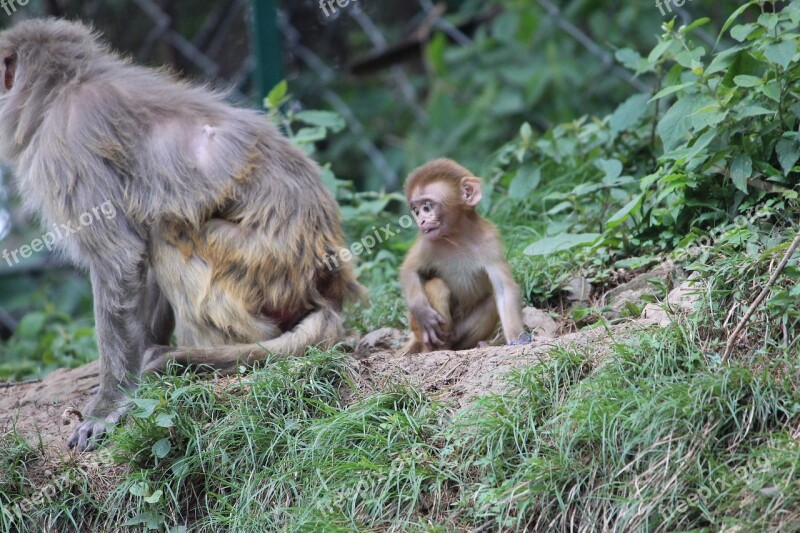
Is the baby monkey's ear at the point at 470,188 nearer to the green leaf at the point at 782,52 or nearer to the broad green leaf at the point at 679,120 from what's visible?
the broad green leaf at the point at 679,120

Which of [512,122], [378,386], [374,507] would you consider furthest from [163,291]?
[512,122]

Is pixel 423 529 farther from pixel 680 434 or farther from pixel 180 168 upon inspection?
pixel 180 168

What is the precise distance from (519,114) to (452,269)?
4587 mm

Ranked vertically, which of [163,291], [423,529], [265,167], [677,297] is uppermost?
[265,167]

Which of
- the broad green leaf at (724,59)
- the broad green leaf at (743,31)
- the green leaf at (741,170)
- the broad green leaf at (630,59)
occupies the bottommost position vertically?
the green leaf at (741,170)

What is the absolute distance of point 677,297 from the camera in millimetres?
4578

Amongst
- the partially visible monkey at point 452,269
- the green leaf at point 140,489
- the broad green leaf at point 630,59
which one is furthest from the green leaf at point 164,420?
the broad green leaf at point 630,59

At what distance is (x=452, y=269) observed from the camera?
5168 mm

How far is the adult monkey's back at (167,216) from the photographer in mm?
4973

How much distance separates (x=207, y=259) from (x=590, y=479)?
2291 millimetres

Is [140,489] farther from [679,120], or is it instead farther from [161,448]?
[679,120]

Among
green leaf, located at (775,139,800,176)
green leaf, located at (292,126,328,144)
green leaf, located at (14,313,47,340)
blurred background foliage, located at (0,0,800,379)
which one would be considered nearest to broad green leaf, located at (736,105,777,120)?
blurred background foliage, located at (0,0,800,379)

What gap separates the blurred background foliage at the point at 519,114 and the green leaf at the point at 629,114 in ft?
0.05

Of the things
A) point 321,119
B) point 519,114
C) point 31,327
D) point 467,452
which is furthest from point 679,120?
point 31,327
